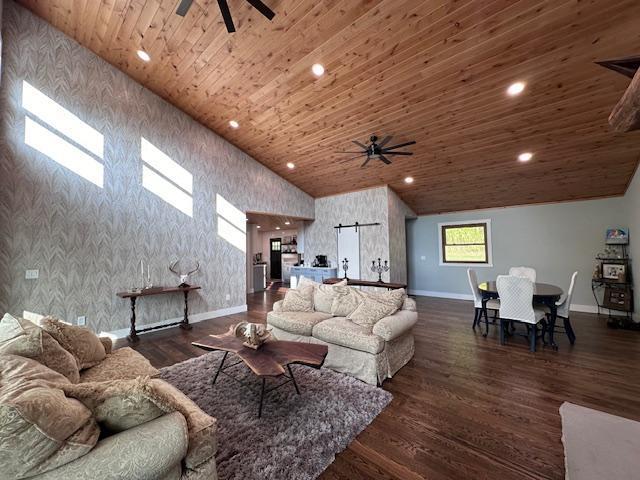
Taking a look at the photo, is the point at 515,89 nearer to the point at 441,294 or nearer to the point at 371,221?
the point at 371,221

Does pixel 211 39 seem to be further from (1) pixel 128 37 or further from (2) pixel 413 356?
(2) pixel 413 356

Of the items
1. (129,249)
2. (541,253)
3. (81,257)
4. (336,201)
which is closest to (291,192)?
(336,201)

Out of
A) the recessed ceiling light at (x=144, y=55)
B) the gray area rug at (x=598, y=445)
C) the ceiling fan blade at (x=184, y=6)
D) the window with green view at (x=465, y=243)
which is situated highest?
the recessed ceiling light at (x=144, y=55)

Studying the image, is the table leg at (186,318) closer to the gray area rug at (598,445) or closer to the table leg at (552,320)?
the gray area rug at (598,445)

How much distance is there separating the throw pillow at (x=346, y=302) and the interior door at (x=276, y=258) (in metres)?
8.74

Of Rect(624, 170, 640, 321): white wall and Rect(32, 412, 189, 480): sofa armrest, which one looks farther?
Rect(624, 170, 640, 321): white wall

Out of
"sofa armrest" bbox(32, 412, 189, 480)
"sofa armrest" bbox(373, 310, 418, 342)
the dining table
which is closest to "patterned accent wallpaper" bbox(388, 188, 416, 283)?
the dining table

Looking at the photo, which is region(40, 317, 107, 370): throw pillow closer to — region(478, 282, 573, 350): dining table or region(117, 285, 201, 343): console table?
region(117, 285, 201, 343): console table

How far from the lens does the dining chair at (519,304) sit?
3.65 meters

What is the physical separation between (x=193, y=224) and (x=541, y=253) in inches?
308

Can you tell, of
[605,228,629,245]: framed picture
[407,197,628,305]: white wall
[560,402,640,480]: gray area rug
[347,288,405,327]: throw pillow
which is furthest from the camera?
[407,197,628,305]: white wall

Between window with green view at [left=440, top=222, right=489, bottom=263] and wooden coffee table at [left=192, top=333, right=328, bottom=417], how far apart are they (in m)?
6.15

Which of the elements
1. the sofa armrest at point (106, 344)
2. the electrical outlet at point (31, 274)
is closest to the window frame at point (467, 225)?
the sofa armrest at point (106, 344)

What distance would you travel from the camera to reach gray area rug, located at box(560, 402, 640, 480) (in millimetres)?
1573
